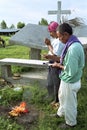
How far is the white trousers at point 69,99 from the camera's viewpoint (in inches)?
181

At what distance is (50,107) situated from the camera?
5.78 m

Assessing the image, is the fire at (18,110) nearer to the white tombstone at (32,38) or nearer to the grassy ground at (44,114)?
the grassy ground at (44,114)

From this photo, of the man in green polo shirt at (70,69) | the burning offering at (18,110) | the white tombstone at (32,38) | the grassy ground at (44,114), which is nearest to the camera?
the man in green polo shirt at (70,69)

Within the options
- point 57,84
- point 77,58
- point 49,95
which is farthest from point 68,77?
point 49,95

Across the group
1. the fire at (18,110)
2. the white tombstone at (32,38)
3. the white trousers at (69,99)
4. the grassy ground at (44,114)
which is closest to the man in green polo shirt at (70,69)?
the white trousers at (69,99)

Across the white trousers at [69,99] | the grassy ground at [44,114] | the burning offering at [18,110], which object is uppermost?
the white trousers at [69,99]

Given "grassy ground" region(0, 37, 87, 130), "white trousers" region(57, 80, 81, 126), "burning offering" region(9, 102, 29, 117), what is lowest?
"grassy ground" region(0, 37, 87, 130)

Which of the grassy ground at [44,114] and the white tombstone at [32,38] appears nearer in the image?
the grassy ground at [44,114]

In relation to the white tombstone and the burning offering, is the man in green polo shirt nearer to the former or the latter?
the burning offering

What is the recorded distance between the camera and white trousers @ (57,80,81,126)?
181 inches

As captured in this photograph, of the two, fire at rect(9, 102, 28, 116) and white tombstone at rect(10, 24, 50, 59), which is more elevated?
white tombstone at rect(10, 24, 50, 59)

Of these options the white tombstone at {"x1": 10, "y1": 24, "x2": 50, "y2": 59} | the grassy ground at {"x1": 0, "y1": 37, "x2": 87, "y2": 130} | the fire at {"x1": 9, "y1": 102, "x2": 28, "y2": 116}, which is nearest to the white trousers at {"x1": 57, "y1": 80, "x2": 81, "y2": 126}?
the grassy ground at {"x1": 0, "y1": 37, "x2": 87, "y2": 130}

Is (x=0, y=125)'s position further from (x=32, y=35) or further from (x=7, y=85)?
(x=32, y=35)

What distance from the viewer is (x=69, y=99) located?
4.68 meters
